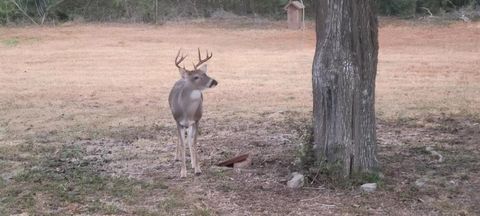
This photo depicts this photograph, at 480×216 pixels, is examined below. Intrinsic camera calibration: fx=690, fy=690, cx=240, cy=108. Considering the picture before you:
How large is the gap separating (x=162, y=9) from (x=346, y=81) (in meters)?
28.0

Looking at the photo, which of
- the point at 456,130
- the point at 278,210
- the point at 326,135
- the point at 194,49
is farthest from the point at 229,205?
the point at 194,49

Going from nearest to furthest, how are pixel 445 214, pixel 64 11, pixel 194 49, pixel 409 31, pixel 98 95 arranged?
1. pixel 445 214
2. pixel 98 95
3. pixel 194 49
4. pixel 409 31
5. pixel 64 11

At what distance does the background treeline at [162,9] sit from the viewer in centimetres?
3219

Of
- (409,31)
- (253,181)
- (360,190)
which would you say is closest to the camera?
(360,190)

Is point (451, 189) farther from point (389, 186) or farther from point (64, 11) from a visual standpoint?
point (64, 11)

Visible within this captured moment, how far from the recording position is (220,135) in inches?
342

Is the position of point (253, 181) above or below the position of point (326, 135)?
below

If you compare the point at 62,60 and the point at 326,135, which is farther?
the point at 62,60

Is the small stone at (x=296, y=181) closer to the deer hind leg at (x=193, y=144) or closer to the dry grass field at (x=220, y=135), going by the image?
the dry grass field at (x=220, y=135)

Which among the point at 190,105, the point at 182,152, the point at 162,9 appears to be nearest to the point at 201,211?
the point at 182,152

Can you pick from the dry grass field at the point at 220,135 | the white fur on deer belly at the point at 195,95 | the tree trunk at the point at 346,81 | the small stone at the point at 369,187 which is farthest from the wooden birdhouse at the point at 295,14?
the small stone at the point at 369,187

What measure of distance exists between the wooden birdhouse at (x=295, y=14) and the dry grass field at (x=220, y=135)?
8.32 m

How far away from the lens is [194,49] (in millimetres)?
20922

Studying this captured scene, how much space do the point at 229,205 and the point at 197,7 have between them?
2928cm
